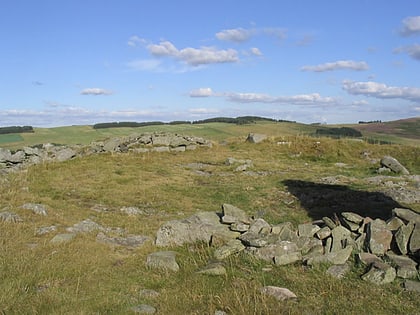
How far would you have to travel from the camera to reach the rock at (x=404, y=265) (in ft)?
21.5

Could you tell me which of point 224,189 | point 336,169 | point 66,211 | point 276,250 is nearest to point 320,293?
point 276,250

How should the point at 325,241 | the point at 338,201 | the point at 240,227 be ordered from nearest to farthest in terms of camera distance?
the point at 325,241
the point at 240,227
the point at 338,201

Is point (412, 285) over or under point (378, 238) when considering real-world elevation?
under

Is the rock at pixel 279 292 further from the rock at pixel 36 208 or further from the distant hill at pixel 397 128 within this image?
the distant hill at pixel 397 128

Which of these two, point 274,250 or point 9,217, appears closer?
point 274,250

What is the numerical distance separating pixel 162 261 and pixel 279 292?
7.77 feet

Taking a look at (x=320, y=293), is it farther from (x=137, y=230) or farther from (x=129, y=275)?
(x=137, y=230)

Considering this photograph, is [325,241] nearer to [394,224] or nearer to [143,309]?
[394,224]

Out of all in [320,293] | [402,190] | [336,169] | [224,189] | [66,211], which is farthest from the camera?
[336,169]

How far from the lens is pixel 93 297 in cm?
614

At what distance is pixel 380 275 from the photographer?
6438mm

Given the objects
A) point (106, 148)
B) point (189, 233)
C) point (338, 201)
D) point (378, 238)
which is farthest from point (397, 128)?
point (189, 233)

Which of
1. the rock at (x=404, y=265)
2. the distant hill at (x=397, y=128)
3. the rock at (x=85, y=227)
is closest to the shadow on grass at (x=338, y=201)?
the rock at (x=404, y=265)

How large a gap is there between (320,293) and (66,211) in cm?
839
